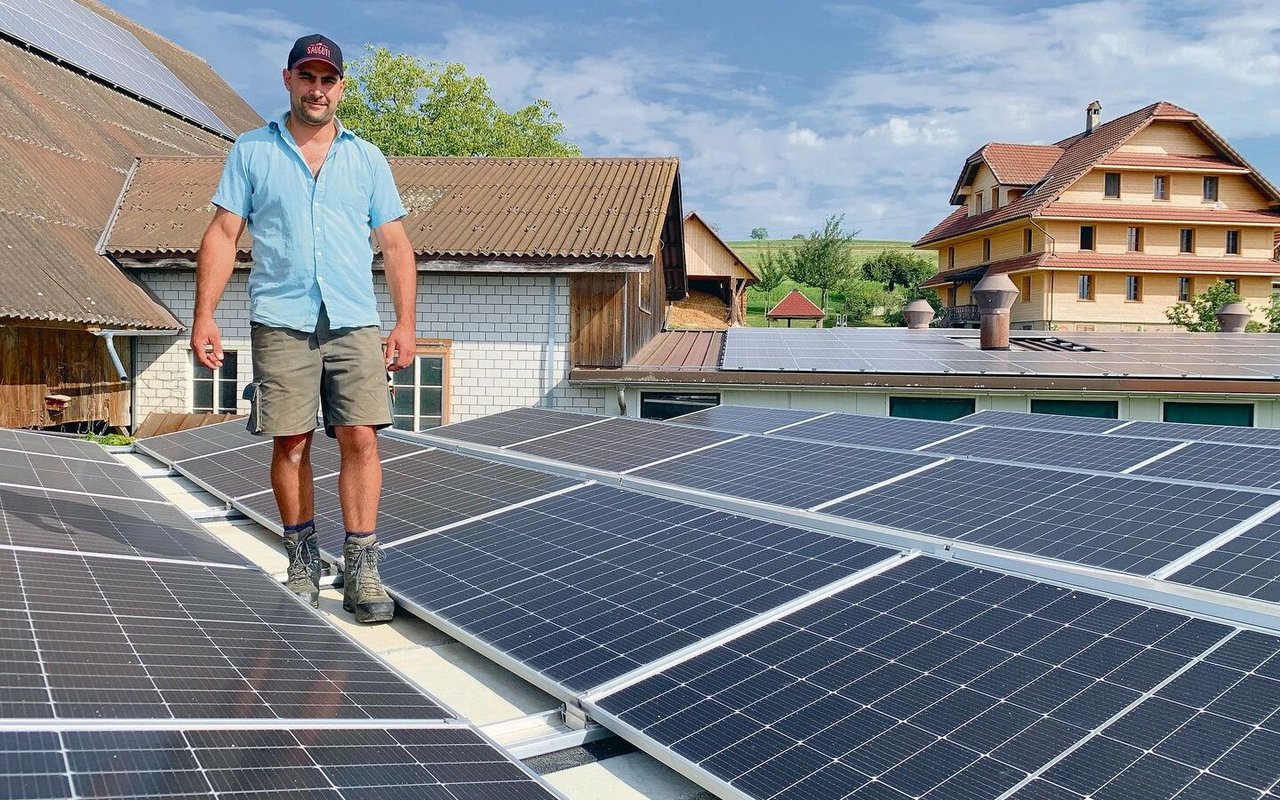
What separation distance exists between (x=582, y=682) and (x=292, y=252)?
80.0 inches

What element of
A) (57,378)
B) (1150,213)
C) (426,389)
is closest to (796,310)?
(1150,213)

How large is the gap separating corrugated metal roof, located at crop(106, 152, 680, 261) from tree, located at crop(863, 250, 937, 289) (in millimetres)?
56546

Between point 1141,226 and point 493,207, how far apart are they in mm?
36574

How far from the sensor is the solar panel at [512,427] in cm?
730

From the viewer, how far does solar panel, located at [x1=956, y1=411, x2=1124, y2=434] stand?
297 inches

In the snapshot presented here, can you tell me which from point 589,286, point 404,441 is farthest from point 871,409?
point 404,441

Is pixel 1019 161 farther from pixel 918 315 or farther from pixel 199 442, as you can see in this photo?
pixel 199 442

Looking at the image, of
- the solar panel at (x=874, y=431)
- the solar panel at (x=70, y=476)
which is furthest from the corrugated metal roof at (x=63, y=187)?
the solar panel at (x=874, y=431)

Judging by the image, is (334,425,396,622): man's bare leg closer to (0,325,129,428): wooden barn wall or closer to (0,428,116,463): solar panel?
(0,428,116,463): solar panel

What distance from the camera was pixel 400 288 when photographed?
3.99 m

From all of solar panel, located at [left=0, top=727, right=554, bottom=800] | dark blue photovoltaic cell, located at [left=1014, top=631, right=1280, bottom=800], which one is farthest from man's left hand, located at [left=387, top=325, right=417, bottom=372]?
dark blue photovoltaic cell, located at [left=1014, top=631, right=1280, bottom=800]

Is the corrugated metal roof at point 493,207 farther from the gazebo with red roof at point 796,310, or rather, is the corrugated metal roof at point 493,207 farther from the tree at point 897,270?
the tree at point 897,270

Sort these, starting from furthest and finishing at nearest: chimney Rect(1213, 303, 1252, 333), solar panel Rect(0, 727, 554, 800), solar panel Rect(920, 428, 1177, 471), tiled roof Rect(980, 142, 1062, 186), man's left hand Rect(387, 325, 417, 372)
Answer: tiled roof Rect(980, 142, 1062, 186), chimney Rect(1213, 303, 1252, 333), solar panel Rect(920, 428, 1177, 471), man's left hand Rect(387, 325, 417, 372), solar panel Rect(0, 727, 554, 800)

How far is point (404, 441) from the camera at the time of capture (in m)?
7.32
